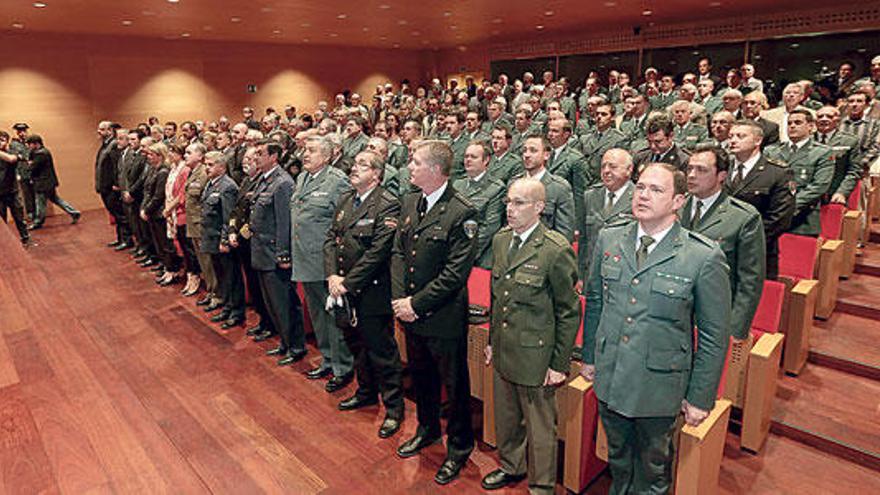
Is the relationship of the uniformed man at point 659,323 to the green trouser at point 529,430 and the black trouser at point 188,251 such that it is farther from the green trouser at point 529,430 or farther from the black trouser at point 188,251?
the black trouser at point 188,251

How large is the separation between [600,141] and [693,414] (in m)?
4.19

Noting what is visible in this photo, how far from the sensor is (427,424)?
2979 mm

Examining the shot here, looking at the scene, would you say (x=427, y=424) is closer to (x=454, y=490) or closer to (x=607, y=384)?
(x=454, y=490)

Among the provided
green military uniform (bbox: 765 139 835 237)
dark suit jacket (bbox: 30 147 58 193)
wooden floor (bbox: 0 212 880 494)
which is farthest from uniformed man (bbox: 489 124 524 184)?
dark suit jacket (bbox: 30 147 58 193)

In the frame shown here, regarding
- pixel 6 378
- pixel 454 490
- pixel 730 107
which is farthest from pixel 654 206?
pixel 730 107

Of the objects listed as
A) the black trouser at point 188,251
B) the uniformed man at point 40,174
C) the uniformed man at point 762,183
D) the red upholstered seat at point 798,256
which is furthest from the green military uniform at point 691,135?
the uniformed man at point 40,174

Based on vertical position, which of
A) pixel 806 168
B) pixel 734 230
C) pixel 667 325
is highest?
pixel 806 168

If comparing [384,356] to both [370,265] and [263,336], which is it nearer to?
[370,265]

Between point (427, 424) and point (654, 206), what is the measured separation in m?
1.72

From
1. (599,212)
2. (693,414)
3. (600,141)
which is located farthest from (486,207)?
Result: (600,141)

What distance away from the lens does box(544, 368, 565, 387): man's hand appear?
2.31m

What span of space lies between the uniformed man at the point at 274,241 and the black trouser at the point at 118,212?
14.7ft

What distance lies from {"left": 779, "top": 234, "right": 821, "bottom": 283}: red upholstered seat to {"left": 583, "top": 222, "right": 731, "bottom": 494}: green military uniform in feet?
7.10

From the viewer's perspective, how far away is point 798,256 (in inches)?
148
